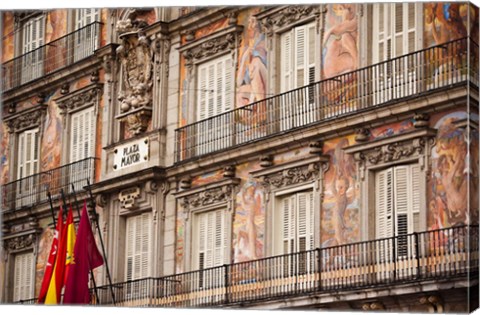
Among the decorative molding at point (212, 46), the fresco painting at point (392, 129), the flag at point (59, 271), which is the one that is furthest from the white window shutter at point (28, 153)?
the fresco painting at point (392, 129)

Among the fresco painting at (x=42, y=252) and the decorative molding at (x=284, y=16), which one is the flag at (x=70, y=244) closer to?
the fresco painting at (x=42, y=252)

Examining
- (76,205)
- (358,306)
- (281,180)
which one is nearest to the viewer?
(358,306)

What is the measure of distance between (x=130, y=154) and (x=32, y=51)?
237 centimetres

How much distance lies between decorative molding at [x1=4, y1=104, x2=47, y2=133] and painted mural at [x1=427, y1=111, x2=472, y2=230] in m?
7.31

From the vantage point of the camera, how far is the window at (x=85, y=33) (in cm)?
2567

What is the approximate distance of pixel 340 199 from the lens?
23.0m

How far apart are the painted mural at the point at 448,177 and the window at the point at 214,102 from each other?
351 cm

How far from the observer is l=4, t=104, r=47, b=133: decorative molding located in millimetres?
26836

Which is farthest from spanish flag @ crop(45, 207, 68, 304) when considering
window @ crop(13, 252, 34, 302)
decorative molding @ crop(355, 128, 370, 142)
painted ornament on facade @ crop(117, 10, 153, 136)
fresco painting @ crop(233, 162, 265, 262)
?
decorative molding @ crop(355, 128, 370, 142)

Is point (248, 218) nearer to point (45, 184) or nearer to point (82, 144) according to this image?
point (82, 144)

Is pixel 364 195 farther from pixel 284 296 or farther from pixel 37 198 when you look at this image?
pixel 37 198

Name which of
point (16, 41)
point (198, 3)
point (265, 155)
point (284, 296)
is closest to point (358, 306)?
point (284, 296)

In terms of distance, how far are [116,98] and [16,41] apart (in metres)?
1.66

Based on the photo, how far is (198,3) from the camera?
2453 centimetres
